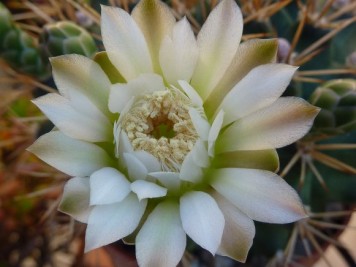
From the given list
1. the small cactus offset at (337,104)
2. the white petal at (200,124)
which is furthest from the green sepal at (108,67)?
the small cactus offset at (337,104)

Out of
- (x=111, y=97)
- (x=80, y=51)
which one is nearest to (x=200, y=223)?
(x=111, y=97)

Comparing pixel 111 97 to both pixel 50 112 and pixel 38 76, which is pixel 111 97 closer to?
pixel 50 112

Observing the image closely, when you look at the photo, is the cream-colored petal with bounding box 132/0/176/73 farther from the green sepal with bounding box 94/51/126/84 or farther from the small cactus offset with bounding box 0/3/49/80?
the small cactus offset with bounding box 0/3/49/80

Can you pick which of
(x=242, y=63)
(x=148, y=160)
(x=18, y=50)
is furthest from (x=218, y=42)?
(x=18, y=50)

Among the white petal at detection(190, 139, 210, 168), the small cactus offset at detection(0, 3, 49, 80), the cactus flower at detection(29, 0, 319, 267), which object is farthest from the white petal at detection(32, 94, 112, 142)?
the small cactus offset at detection(0, 3, 49, 80)

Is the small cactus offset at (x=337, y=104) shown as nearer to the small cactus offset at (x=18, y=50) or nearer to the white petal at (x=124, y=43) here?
the white petal at (x=124, y=43)
